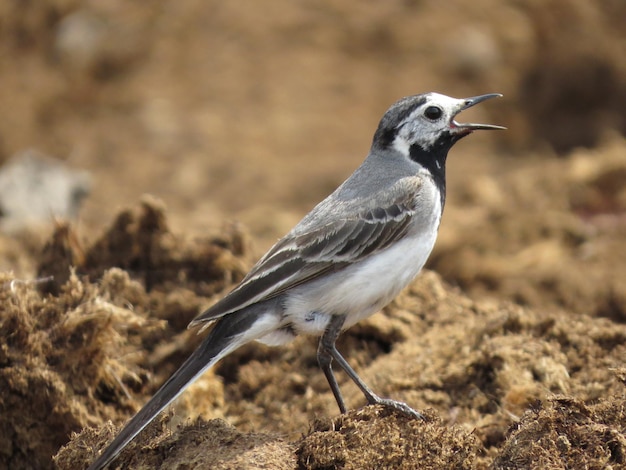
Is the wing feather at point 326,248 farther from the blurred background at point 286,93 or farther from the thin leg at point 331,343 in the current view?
the blurred background at point 286,93

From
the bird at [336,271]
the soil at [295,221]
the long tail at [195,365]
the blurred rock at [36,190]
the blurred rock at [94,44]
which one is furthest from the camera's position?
the blurred rock at [94,44]

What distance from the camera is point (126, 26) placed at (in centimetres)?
1673

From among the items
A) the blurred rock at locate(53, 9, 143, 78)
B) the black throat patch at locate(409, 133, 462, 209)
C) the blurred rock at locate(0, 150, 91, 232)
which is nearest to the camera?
the black throat patch at locate(409, 133, 462, 209)

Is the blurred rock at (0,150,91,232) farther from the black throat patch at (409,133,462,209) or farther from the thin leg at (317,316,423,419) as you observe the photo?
the thin leg at (317,316,423,419)

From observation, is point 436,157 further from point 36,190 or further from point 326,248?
point 36,190

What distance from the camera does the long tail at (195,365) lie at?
4.86m

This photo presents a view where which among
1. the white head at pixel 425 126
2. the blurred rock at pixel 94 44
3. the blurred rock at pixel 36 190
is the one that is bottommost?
the white head at pixel 425 126

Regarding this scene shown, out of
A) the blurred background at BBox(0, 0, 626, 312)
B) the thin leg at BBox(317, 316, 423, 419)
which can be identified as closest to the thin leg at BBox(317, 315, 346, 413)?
the thin leg at BBox(317, 316, 423, 419)

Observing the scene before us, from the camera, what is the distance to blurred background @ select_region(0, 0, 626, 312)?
13.4m

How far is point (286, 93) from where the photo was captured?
15.6 meters

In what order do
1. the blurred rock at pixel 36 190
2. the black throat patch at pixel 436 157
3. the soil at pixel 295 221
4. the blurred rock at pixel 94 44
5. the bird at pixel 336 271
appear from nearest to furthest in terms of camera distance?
the soil at pixel 295 221 → the bird at pixel 336 271 → the black throat patch at pixel 436 157 → the blurred rock at pixel 36 190 → the blurred rock at pixel 94 44

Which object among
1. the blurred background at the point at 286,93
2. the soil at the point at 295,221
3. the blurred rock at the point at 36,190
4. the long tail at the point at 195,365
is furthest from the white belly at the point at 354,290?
the blurred rock at the point at 36,190

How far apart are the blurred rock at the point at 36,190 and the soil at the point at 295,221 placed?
39cm

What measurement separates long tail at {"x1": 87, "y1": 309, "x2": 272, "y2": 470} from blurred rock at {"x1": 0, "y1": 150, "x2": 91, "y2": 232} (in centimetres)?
613
